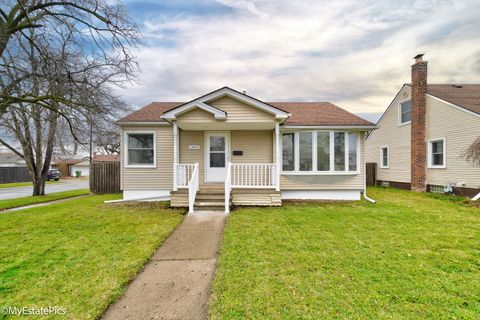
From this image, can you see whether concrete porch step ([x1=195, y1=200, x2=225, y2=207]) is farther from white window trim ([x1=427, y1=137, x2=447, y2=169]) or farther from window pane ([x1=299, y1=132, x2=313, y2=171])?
white window trim ([x1=427, y1=137, x2=447, y2=169])

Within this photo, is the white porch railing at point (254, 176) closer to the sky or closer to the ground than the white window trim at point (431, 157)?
closer to the ground

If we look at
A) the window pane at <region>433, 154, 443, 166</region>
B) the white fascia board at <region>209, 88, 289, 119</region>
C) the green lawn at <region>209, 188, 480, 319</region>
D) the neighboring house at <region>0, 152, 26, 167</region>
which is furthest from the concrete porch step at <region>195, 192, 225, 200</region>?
the neighboring house at <region>0, 152, 26, 167</region>

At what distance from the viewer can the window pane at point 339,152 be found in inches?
354

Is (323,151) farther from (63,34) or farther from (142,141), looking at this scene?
(63,34)

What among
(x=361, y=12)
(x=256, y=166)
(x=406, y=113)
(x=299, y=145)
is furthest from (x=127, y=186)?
(x=406, y=113)

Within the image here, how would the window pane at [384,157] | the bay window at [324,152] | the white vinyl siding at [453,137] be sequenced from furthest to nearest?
the window pane at [384,157]
the white vinyl siding at [453,137]
the bay window at [324,152]

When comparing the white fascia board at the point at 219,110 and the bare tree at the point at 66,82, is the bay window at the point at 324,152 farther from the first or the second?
the bare tree at the point at 66,82

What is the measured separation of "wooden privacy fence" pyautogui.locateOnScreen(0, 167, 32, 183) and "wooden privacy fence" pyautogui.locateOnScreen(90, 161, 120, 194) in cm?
2179

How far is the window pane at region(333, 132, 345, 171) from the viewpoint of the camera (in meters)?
9.00

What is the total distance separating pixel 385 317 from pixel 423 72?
14521mm

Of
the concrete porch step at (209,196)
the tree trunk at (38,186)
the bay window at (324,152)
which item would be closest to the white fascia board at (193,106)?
the concrete porch step at (209,196)

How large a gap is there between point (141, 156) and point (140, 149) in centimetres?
30

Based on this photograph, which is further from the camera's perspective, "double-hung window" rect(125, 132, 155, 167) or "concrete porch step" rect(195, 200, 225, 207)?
"double-hung window" rect(125, 132, 155, 167)

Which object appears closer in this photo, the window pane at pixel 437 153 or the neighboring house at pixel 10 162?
the window pane at pixel 437 153
